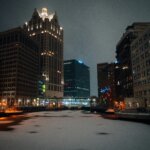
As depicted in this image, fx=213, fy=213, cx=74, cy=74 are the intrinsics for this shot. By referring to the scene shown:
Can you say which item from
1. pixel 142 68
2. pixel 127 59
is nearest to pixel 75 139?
pixel 142 68

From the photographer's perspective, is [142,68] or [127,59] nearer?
[142,68]

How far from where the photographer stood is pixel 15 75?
199 meters

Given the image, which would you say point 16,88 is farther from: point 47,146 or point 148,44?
point 47,146

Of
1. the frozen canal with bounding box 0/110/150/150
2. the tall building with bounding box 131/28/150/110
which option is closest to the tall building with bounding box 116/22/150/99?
the tall building with bounding box 131/28/150/110

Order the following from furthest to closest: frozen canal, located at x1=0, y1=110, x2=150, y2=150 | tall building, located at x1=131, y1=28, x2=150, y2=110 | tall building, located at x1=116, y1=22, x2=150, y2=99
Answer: tall building, located at x1=116, y1=22, x2=150, y2=99
tall building, located at x1=131, y1=28, x2=150, y2=110
frozen canal, located at x1=0, y1=110, x2=150, y2=150

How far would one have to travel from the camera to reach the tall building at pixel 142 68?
10235 centimetres

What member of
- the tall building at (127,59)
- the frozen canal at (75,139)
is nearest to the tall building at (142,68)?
the tall building at (127,59)

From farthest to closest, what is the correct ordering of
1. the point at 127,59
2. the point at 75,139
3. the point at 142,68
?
the point at 127,59 < the point at 142,68 < the point at 75,139

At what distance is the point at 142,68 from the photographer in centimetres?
11031

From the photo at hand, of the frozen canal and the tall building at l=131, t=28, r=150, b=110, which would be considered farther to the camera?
the tall building at l=131, t=28, r=150, b=110

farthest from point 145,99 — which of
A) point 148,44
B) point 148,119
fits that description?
point 148,119

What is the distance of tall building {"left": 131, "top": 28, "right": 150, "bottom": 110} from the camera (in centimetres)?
10235

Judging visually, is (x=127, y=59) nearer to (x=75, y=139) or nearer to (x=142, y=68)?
(x=142, y=68)

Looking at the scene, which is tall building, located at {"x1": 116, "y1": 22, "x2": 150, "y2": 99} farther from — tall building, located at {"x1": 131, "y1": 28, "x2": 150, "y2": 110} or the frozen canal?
the frozen canal
